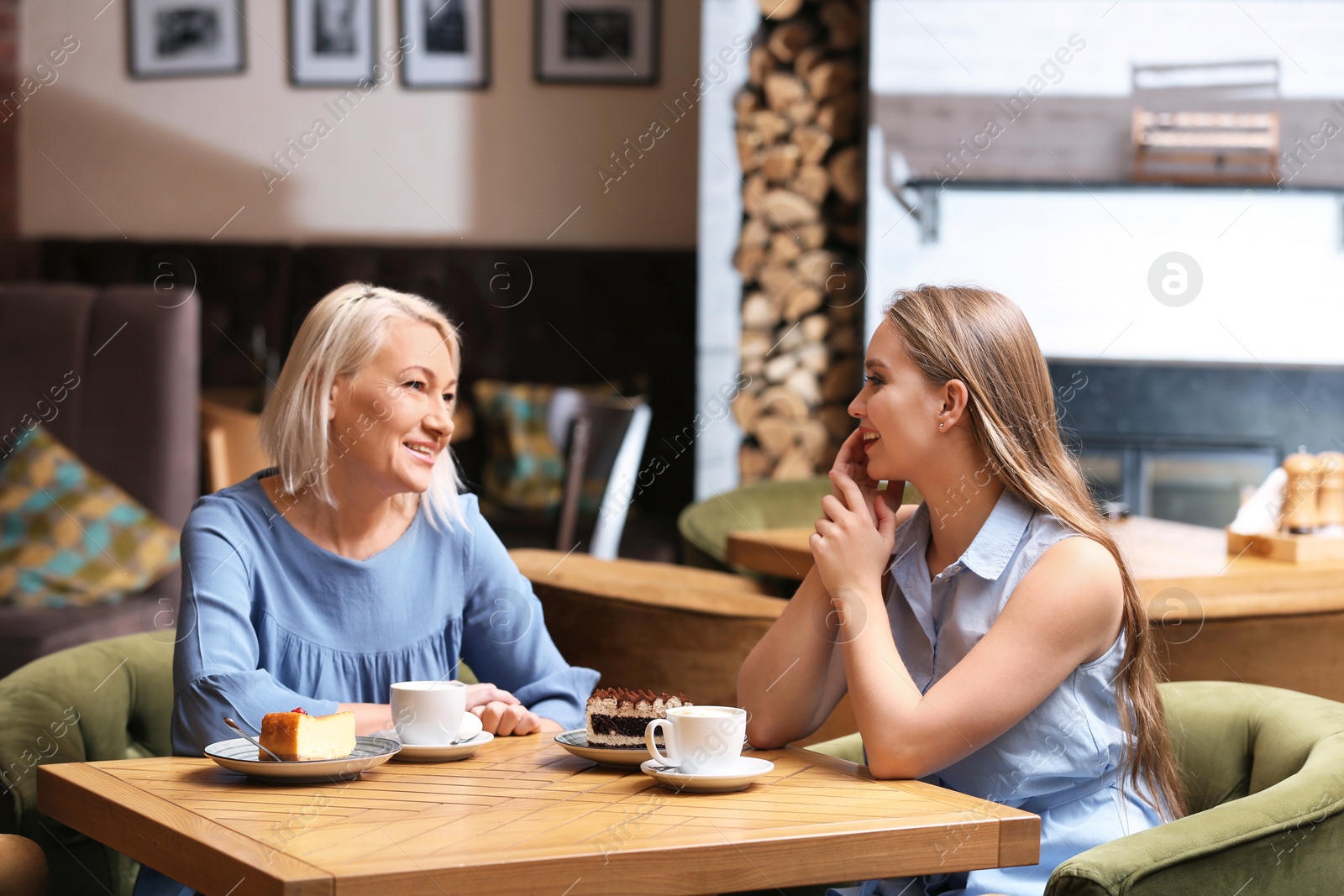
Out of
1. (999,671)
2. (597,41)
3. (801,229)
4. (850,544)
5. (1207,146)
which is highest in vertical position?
(597,41)

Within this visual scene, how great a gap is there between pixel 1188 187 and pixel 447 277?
287 cm

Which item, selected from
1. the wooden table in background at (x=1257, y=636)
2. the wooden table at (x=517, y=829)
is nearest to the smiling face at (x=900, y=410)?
the wooden table at (x=517, y=829)

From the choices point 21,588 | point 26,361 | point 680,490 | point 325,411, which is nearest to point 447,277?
point 680,490

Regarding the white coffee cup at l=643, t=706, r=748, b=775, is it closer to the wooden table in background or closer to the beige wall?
the wooden table in background

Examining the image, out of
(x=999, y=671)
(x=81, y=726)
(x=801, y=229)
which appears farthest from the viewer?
(x=801, y=229)

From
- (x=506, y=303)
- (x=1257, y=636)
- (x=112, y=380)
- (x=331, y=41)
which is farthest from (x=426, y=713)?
(x=331, y=41)

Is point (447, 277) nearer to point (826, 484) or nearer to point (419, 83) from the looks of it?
point (419, 83)

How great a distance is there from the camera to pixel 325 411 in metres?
1.74

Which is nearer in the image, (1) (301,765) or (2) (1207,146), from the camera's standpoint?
(1) (301,765)

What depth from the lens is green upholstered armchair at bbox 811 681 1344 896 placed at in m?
1.26

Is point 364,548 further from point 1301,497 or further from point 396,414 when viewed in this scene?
point 1301,497

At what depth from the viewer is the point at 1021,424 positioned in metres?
1.56

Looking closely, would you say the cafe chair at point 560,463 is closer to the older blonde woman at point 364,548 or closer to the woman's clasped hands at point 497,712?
the older blonde woman at point 364,548

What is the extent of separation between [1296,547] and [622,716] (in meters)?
1.99
